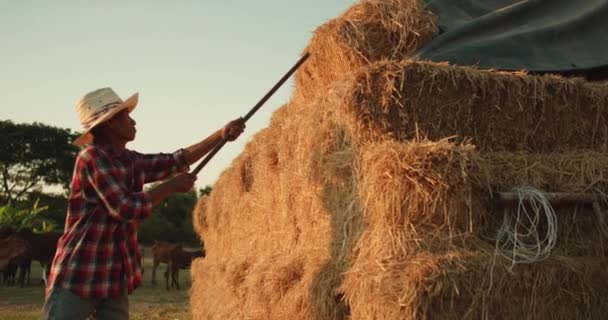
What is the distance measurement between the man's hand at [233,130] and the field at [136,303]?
624cm

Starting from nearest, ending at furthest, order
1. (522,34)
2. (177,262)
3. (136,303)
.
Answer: (522,34) → (136,303) → (177,262)

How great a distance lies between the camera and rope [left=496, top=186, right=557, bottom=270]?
3697mm

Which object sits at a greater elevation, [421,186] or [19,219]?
[19,219]

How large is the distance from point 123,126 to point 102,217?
528mm

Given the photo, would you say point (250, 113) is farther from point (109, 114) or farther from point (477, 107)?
point (477, 107)

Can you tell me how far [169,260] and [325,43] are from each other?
13.8m

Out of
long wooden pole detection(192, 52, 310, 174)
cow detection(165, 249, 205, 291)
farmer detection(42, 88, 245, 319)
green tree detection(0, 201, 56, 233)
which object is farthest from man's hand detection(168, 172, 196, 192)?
green tree detection(0, 201, 56, 233)

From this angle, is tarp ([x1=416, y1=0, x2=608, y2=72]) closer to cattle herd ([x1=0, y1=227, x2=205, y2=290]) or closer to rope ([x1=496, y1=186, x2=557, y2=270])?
rope ([x1=496, y1=186, x2=557, y2=270])

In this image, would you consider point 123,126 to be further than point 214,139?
No

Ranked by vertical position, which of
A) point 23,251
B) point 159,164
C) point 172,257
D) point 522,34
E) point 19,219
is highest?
point 522,34

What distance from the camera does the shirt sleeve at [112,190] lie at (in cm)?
320

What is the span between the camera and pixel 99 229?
10.8 feet

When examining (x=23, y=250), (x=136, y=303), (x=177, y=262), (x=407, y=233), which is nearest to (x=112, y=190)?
(x=407, y=233)

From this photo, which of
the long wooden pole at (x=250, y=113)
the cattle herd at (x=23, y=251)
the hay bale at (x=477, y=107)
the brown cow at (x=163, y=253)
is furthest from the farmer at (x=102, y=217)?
the brown cow at (x=163, y=253)
